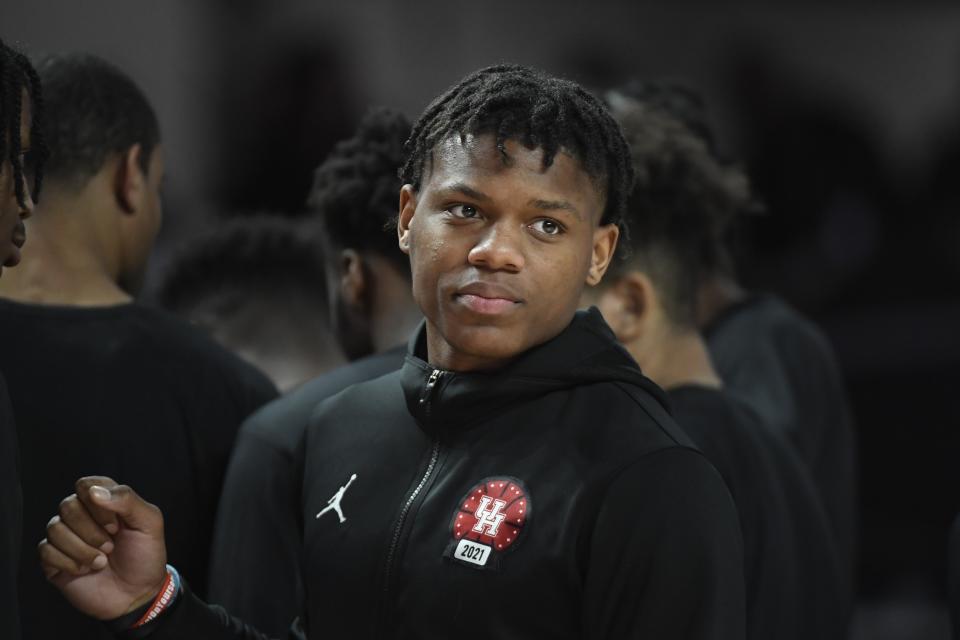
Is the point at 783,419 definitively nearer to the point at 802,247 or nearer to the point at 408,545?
the point at 408,545

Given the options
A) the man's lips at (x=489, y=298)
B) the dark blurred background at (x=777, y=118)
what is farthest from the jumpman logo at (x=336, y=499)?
the dark blurred background at (x=777, y=118)

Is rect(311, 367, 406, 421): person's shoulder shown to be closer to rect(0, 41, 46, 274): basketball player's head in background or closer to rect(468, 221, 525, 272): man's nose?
rect(468, 221, 525, 272): man's nose

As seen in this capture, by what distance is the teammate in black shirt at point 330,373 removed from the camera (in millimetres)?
2832

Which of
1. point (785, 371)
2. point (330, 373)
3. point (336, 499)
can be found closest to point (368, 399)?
point (336, 499)

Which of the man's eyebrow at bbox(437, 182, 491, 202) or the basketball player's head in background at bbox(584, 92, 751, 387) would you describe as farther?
the basketball player's head in background at bbox(584, 92, 751, 387)

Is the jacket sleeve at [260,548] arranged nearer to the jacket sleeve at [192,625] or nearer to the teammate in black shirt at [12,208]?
the jacket sleeve at [192,625]

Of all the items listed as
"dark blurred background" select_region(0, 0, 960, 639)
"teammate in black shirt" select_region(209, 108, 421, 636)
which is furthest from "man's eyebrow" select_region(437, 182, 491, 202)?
"dark blurred background" select_region(0, 0, 960, 639)

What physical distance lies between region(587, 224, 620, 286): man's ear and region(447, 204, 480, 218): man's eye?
196 millimetres

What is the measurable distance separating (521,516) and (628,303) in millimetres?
1381

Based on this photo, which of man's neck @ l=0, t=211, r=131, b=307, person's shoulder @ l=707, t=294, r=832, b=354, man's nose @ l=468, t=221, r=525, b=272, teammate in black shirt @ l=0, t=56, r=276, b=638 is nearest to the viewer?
man's nose @ l=468, t=221, r=525, b=272

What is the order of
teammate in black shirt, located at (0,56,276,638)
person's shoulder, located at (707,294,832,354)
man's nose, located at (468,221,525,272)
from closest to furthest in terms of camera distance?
1. man's nose, located at (468,221,525,272)
2. teammate in black shirt, located at (0,56,276,638)
3. person's shoulder, located at (707,294,832,354)

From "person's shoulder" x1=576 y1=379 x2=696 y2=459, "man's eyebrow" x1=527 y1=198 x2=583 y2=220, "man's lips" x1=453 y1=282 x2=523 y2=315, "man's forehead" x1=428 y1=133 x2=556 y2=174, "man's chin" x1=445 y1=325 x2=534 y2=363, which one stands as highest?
"man's forehead" x1=428 y1=133 x2=556 y2=174

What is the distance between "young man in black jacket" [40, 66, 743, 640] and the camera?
2.04 m

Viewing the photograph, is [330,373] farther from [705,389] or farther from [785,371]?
[785,371]
